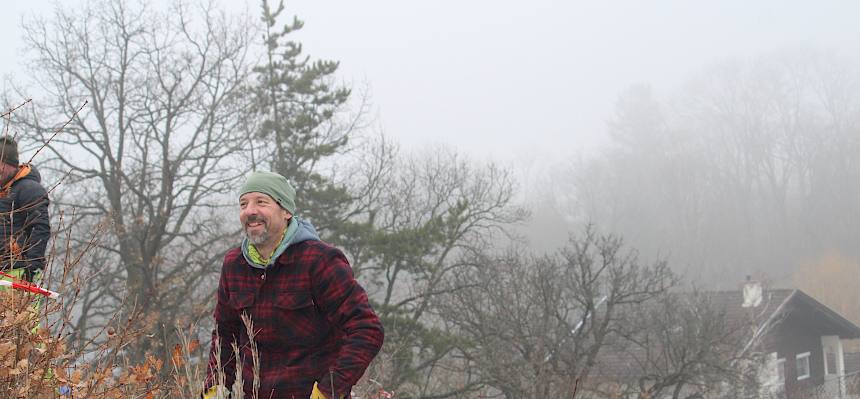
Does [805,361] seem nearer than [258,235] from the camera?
No

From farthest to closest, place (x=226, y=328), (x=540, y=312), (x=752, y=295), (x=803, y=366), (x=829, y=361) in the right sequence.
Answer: (x=829, y=361)
(x=803, y=366)
(x=752, y=295)
(x=540, y=312)
(x=226, y=328)

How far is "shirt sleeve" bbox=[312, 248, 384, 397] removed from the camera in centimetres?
279

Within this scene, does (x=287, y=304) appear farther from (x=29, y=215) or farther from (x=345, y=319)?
(x=29, y=215)

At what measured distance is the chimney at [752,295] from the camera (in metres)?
30.0

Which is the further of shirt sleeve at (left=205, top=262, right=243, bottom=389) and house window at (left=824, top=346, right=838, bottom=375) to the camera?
house window at (left=824, top=346, right=838, bottom=375)

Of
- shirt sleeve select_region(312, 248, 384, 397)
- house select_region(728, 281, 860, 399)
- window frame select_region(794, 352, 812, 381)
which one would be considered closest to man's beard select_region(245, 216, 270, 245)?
shirt sleeve select_region(312, 248, 384, 397)

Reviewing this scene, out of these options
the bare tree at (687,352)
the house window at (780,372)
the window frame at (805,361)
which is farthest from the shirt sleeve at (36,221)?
the window frame at (805,361)

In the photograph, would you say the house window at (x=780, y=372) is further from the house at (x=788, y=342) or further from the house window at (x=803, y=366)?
the house window at (x=803, y=366)

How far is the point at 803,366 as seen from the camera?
30.7 m

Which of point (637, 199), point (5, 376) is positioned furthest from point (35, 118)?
point (637, 199)

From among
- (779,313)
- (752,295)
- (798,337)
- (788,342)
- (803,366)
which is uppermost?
(752,295)

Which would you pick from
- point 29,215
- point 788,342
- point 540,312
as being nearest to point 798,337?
point 788,342

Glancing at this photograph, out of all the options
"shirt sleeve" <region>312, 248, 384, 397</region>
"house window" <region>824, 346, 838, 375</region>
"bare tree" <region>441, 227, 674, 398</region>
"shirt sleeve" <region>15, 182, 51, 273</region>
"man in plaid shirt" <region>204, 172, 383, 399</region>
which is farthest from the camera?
"house window" <region>824, 346, 838, 375</region>

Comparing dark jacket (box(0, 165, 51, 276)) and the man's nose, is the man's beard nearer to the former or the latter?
the man's nose
